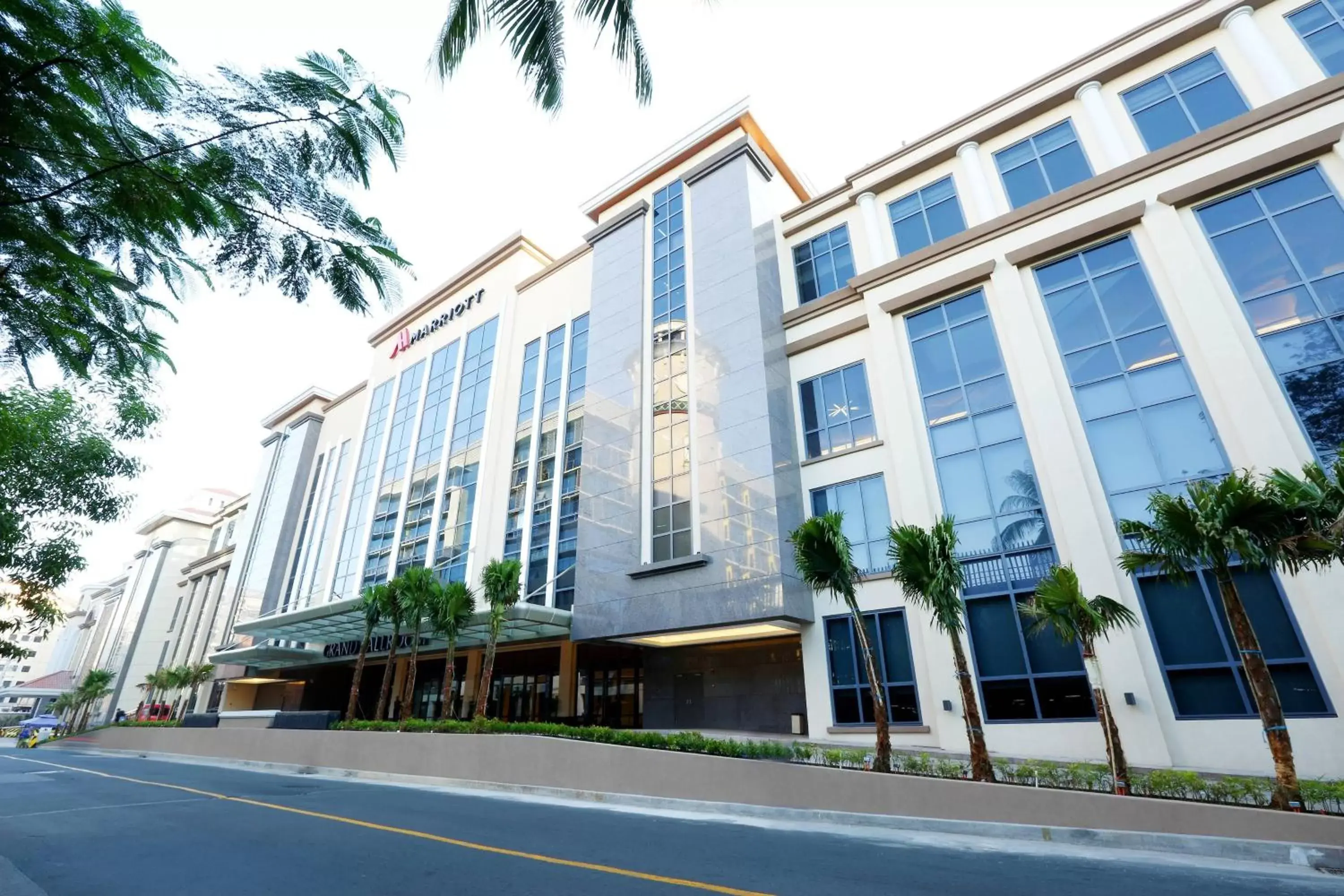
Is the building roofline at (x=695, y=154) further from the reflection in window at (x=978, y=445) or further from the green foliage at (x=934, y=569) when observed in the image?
the green foliage at (x=934, y=569)

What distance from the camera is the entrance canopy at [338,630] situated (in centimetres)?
2439

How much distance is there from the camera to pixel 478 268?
41.0 m

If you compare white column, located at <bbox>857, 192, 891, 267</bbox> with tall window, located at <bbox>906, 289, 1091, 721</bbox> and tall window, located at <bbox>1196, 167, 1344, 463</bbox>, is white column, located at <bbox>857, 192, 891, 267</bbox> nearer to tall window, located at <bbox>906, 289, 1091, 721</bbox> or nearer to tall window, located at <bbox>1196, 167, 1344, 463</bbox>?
tall window, located at <bbox>906, 289, 1091, 721</bbox>

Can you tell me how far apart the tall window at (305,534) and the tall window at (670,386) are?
33718mm

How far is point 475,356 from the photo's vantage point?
38.7 metres

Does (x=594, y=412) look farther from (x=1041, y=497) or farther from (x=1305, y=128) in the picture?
(x=1305, y=128)

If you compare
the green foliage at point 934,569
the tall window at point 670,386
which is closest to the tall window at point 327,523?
the tall window at point 670,386

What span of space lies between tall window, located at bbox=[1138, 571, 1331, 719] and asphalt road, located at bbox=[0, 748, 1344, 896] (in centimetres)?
734

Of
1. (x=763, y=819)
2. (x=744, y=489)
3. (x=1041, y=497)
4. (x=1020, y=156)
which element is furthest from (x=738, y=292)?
(x=763, y=819)

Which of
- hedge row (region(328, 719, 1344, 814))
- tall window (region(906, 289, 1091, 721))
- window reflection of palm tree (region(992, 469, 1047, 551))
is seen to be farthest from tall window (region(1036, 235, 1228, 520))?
hedge row (region(328, 719, 1344, 814))

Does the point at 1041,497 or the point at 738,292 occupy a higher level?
the point at 738,292

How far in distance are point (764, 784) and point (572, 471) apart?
779 inches

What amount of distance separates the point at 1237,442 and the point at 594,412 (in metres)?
21.6

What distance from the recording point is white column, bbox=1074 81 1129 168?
18484 millimetres
